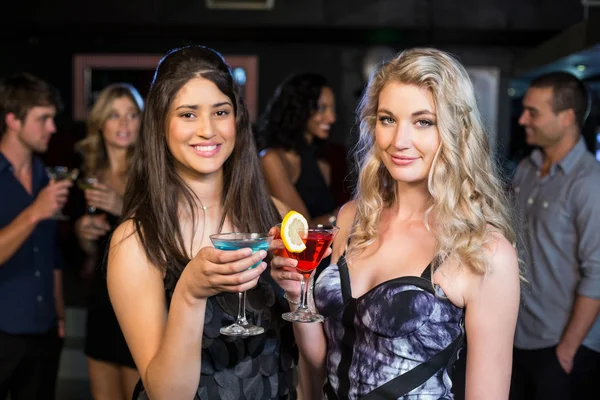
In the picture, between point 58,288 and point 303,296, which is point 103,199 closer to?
point 58,288

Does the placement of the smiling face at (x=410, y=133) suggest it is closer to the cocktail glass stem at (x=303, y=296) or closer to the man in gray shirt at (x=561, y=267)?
the cocktail glass stem at (x=303, y=296)

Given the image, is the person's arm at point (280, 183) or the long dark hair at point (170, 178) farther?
the person's arm at point (280, 183)

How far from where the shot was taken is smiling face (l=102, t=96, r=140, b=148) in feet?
11.5

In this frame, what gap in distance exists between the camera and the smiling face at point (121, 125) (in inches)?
138

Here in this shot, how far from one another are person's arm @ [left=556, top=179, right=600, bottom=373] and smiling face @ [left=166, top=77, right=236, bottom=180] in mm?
1929

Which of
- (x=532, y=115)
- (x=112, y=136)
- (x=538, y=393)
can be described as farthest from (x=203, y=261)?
(x=532, y=115)

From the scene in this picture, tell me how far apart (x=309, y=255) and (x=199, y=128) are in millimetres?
496

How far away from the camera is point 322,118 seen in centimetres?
393

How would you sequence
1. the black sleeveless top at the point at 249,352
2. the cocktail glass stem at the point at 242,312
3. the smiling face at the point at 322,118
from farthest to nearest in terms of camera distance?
the smiling face at the point at 322,118 → the black sleeveless top at the point at 249,352 → the cocktail glass stem at the point at 242,312

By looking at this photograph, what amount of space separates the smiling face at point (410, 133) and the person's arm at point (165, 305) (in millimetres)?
520

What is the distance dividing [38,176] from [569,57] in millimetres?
3095

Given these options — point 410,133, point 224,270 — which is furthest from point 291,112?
point 224,270

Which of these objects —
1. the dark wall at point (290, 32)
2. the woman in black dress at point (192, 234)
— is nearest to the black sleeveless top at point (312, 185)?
the woman in black dress at point (192, 234)

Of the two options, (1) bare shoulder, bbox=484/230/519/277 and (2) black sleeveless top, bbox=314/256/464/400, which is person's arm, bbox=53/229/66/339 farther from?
(1) bare shoulder, bbox=484/230/519/277
